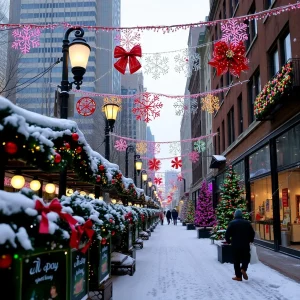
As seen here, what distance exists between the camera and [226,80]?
1141 inches

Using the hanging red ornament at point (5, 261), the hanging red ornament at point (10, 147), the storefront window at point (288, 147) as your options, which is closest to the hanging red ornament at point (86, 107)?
the storefront window at point (288, 147)

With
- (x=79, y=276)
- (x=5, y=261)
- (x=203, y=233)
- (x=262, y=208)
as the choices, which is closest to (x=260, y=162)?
(x=262, y=208)


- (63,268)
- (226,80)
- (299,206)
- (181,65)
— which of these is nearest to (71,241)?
(63,268)

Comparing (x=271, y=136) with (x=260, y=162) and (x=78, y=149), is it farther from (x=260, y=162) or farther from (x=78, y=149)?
(x=78, y=149)

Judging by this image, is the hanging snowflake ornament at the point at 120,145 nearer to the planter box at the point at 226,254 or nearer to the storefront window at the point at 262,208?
the storefront window at the point at 262,208

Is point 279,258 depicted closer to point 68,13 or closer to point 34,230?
point 34,230

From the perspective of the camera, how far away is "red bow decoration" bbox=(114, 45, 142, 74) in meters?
11.4

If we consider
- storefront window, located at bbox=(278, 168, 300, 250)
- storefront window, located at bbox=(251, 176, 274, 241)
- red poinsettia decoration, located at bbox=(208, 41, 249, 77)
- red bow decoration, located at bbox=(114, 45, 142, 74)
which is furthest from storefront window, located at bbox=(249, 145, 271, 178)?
red bow decoration, located at bbox=(114, 45, 142, 74)

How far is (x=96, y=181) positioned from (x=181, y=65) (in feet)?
23.8

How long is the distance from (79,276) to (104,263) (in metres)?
2.01

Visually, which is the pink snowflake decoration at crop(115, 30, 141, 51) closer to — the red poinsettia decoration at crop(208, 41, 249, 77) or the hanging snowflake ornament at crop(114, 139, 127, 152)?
the red poinsettia decoration at crop(208, 41, 249, 77)

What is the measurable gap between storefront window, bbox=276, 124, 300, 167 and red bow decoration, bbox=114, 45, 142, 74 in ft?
20.7

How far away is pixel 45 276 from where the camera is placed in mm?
4234

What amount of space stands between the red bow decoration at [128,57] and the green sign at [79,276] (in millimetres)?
6756
